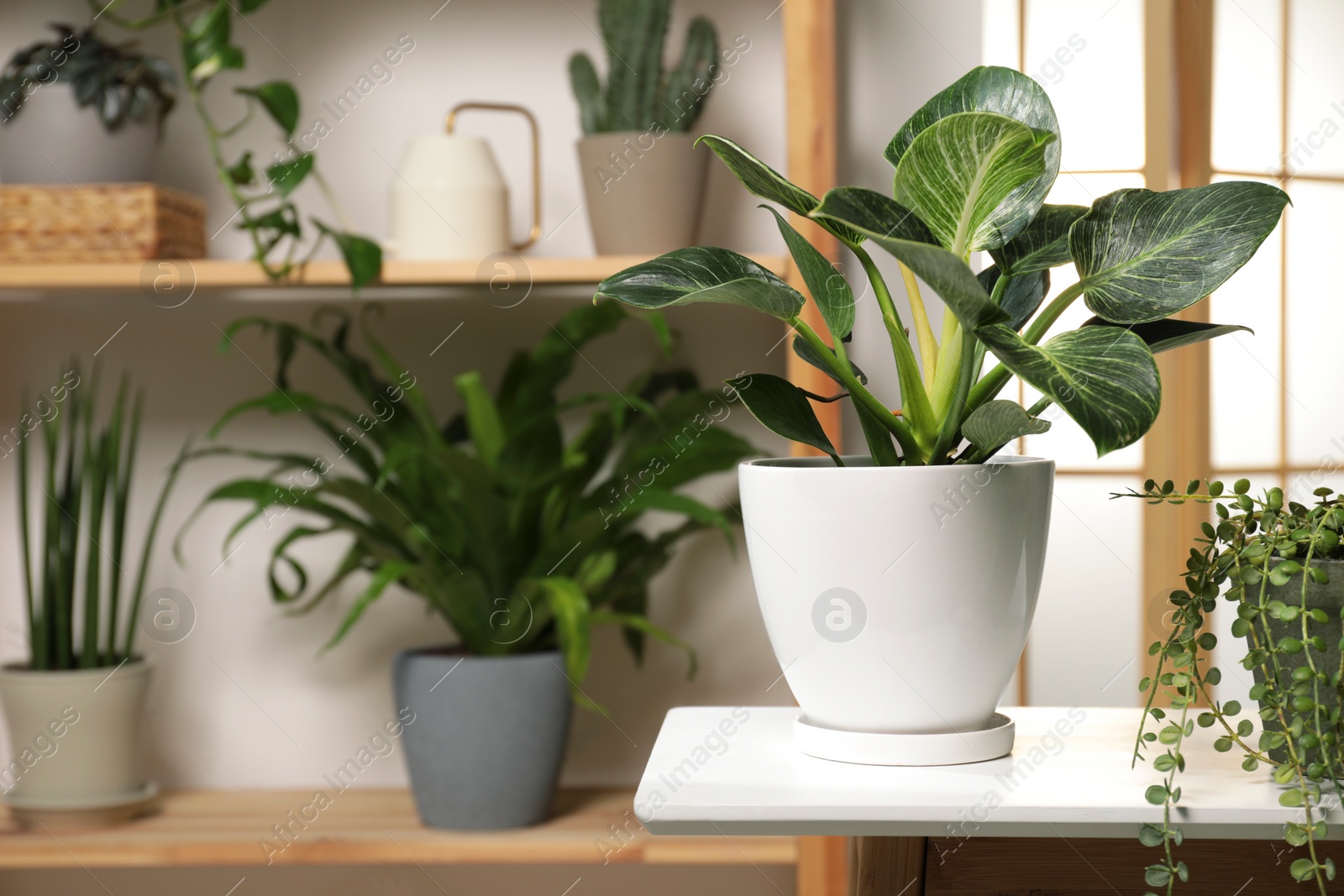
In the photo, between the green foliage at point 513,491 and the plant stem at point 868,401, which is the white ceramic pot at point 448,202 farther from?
the plant stem at point 868,401

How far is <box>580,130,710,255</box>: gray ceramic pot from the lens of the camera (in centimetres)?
113

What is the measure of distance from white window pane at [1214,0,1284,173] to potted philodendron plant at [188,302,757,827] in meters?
0.62

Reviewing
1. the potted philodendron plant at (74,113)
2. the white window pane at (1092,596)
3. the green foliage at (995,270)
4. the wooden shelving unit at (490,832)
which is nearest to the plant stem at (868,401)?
the green foliage at (995,270)

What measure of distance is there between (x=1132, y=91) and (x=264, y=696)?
1292mm

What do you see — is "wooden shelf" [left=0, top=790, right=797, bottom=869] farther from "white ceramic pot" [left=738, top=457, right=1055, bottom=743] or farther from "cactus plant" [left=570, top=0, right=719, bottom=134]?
"cactus plant" [left=570, top=0, right=719, bottom=134]

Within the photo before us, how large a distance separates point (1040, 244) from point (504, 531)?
2.46 feet

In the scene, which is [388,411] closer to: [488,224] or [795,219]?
[488,224]

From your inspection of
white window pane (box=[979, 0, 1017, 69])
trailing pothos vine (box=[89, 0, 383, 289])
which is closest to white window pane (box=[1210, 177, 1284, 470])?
white window pane (box=[979, 0, 1017, 69])

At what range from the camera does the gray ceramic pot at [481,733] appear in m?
1.12

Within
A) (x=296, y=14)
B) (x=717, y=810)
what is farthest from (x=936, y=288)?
(x=296, y=14)

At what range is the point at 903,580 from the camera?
20.3 inches

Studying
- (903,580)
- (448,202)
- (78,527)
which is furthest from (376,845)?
(903,580)

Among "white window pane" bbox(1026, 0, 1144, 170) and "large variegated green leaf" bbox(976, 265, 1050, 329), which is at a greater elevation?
"white window pane" bbox(1026, 0, 1144, 170)

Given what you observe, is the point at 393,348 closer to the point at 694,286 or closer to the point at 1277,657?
the point at 694,286
